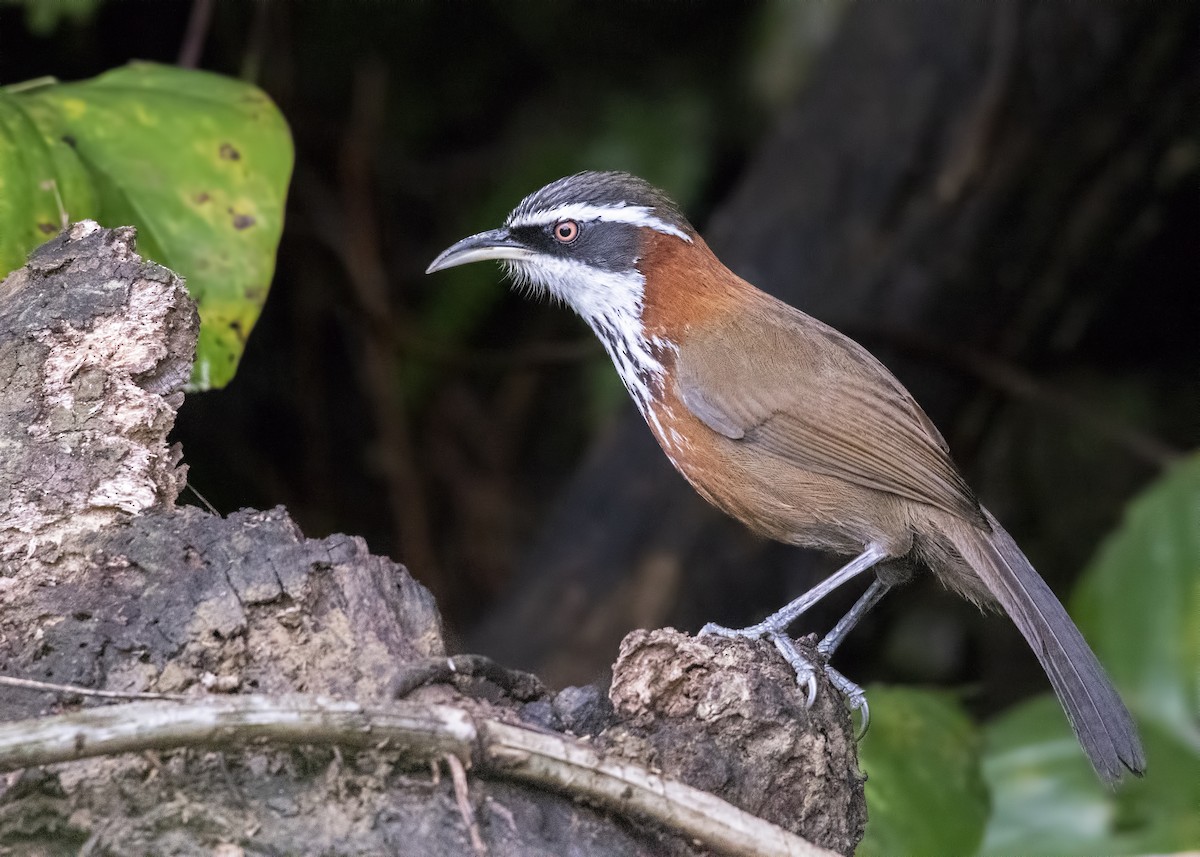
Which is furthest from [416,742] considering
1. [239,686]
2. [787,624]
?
[787,624]

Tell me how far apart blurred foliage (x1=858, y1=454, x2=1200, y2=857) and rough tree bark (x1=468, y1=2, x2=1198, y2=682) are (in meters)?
1.00

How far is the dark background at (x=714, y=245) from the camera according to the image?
5.54 m

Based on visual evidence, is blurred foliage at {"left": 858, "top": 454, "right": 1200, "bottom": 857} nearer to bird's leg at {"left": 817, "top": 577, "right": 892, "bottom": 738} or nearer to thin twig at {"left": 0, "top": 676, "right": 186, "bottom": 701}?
bird's leg at {"left": 817, "top": 577, "right": 892, "bottom": 738}

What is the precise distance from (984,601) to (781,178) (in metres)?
2.67

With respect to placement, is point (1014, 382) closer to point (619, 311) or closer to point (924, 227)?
point (924, 227)

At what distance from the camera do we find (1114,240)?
5.83 meters

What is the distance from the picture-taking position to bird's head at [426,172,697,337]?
4078 mm

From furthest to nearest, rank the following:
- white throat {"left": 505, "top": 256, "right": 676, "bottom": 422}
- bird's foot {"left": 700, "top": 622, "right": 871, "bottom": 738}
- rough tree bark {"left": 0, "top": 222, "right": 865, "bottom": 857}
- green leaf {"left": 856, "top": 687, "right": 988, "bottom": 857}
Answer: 1. white throat {"left": 505, "top": 256, "right": 676, "bottom": 422}
2. green leaf {"left": 856, "top": 687, "right": 988, "bottom": 857}
3. bird's foot {"left": 700, "top": 622, "right": 871, "bottom": 738}
4. rough tree bark {"left": 0, "top": 222, "right": 865, "bottom": 857}

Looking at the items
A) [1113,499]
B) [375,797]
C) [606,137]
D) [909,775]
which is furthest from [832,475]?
[1113,499]

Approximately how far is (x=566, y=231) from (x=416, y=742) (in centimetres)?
222

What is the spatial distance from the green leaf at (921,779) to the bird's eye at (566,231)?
1828mm

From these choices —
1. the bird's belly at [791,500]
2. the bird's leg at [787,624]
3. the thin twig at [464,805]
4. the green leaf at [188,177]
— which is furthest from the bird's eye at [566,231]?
the thin twig at [464,805]

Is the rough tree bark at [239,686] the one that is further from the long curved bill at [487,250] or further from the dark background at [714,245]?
the dark background at [714,245]

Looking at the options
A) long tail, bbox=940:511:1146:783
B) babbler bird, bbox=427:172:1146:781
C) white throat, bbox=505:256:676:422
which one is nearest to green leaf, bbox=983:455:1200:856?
babbler bird, bbox=427:172:1146:781
